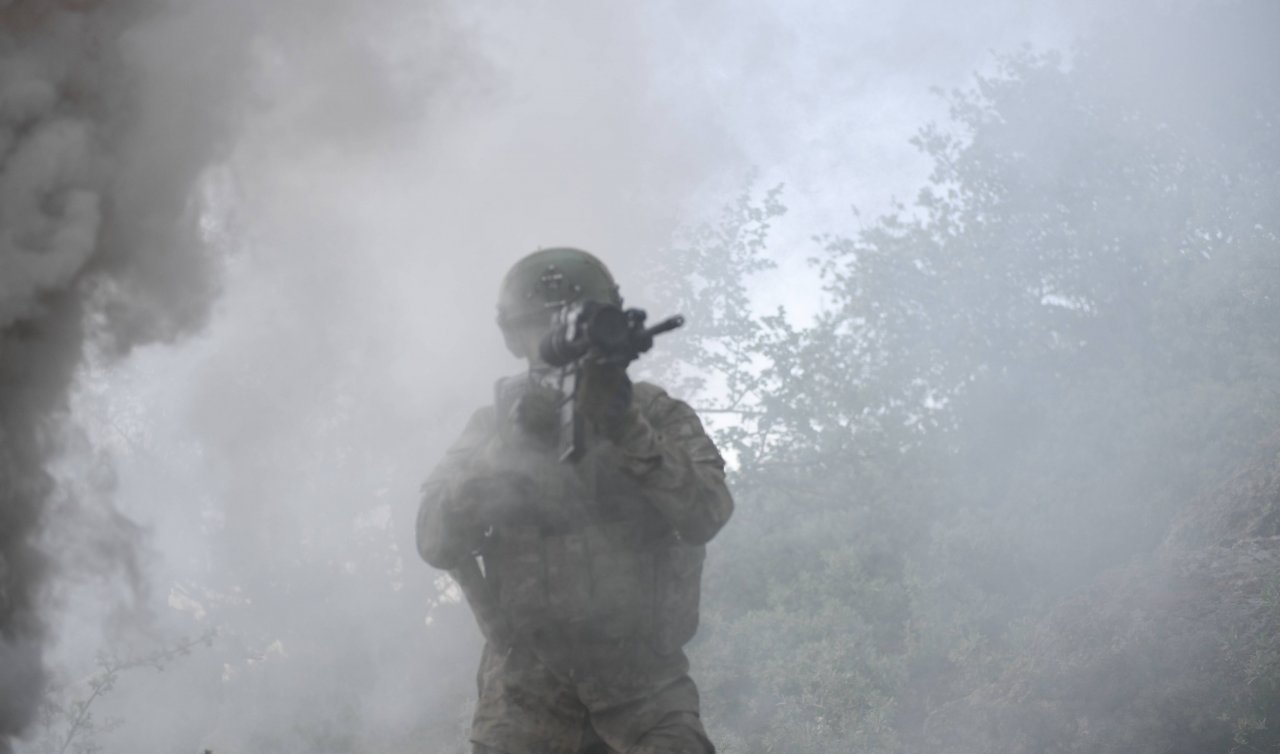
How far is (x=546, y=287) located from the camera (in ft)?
13.0

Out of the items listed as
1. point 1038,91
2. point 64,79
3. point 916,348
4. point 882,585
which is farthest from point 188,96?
point 1038,91

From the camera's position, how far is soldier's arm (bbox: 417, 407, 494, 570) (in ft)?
12.4

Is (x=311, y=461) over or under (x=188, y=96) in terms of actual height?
over

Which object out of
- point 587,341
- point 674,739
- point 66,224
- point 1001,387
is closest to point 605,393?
point 587,341

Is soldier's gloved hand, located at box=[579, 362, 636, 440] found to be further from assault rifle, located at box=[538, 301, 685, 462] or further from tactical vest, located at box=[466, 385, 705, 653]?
tactical vest, located at box=[466, 385, 705, 653]

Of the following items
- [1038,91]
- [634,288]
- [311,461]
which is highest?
[1038,91]

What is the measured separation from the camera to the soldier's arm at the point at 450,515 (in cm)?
377

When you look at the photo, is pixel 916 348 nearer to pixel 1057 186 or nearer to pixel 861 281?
pixel 861 281

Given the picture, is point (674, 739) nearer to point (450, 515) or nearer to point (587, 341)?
point (450, 515)

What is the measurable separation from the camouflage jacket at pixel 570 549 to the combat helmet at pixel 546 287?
436mm

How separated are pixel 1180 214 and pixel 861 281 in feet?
16.1

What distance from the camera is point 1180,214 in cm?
1600

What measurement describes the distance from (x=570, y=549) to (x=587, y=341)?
3.44 ft

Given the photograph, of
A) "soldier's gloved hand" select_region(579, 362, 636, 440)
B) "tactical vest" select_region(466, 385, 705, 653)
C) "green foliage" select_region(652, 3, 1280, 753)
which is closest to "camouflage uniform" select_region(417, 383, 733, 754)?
"tactical vest" select_region(466, 385, 705, 653)
